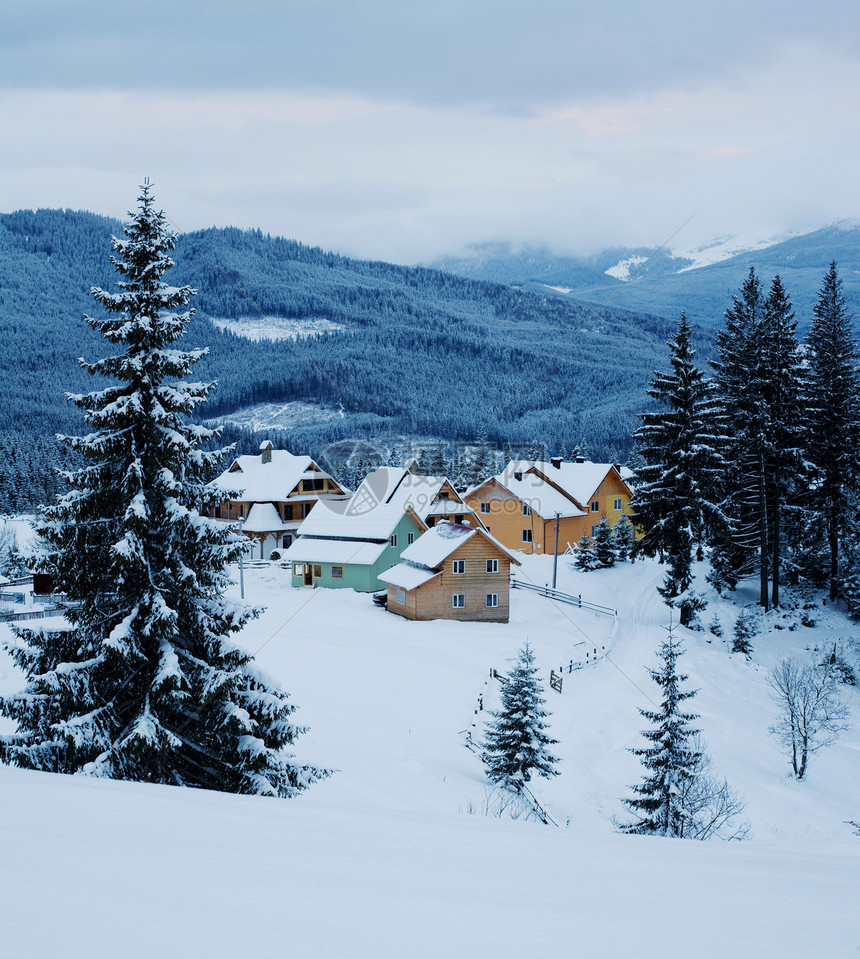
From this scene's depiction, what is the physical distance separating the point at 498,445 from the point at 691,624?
144381 mm

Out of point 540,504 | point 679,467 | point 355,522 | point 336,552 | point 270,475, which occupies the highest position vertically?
point 679,467

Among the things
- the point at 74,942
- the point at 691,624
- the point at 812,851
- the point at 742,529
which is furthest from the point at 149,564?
the point at 742,529

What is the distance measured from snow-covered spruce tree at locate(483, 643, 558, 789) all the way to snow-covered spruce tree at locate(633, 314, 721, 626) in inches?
739

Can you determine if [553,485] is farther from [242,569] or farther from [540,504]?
[242,569]

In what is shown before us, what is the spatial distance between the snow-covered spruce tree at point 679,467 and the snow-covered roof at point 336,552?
1790 cm

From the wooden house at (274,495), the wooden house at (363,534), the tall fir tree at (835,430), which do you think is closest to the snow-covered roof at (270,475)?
the wooden house at (274,495)

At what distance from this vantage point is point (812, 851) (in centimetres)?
706

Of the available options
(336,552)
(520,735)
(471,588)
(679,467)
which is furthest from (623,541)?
(520,735)

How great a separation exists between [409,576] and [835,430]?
78.8 ft

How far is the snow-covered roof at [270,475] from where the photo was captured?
65312 mm

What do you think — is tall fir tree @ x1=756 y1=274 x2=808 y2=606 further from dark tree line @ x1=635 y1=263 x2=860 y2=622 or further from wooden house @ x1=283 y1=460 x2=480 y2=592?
wooden house @ x1=283 y1=460 x2=480 y2=592

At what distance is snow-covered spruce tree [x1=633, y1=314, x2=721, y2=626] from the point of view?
34.9 metres

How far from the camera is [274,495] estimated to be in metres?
65.2

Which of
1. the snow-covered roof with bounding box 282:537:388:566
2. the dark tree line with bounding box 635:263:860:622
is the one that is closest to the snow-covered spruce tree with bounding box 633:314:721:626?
the dark tree line with bounding box 635:263:860:622
